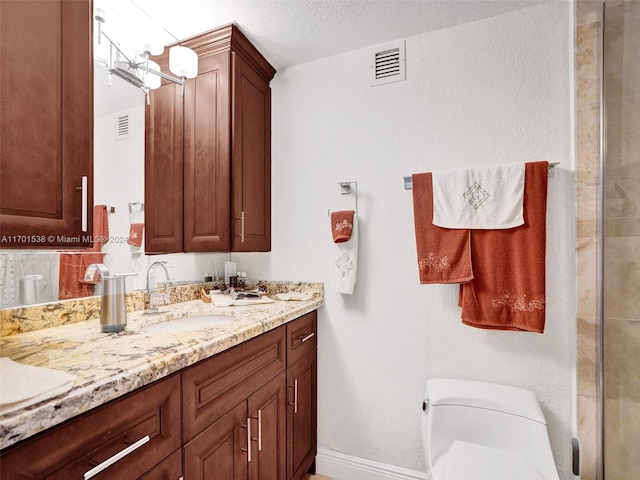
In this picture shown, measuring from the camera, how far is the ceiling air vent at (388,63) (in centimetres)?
166

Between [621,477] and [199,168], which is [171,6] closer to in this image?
[199,168]

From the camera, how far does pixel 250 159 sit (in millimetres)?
1745

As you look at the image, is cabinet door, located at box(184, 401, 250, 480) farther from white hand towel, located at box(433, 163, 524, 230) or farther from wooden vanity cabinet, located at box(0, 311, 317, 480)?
white hand towel, located at box(433, 163, 524, 230)

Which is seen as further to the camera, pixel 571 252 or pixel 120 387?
pixel 571 252

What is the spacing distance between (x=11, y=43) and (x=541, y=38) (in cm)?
193

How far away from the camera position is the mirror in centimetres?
109

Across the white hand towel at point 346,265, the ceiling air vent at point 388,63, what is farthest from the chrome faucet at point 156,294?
the ceiling air vent at point 388,63

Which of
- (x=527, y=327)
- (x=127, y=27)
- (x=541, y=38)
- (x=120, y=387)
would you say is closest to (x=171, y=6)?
(x=127, y=27)

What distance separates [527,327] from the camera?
1.30m

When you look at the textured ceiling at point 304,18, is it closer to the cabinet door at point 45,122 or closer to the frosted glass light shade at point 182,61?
the frosted glass light shade at point 182,61

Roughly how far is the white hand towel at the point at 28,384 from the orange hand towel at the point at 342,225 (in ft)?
3.94

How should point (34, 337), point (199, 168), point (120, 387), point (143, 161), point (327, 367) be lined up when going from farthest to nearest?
point (327, 367), point (199, 168), point (143, 161), point (34, 337), point (120, 387)

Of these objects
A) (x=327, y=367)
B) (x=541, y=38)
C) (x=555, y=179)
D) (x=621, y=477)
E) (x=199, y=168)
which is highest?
(x=541, y=38)

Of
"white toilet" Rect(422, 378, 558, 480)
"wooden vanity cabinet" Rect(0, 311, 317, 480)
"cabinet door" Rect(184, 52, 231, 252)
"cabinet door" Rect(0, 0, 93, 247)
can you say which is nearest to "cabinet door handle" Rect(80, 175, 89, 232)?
"cabinet door" Rect(0, 0, 93, 247)
